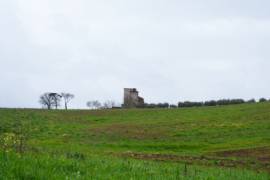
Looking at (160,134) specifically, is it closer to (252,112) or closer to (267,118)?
(267,118)

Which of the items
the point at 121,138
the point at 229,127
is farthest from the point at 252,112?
the point at 121,138

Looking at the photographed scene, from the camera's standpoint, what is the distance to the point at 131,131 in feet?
188

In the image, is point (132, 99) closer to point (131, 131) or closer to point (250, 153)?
point (131, 131)

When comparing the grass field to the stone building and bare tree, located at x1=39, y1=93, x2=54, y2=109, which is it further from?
bare tree, located at x1=39, y1=93, x2=54, y2=109

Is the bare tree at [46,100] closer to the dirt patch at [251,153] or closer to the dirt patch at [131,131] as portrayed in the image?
the dirt patch at [131,131]

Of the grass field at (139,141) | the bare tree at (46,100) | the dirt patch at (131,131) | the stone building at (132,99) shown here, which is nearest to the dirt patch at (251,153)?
the grass field at (139,141)

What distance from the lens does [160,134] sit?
5503cm

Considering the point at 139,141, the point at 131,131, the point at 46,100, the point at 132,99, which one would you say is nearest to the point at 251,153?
the point at 139,141

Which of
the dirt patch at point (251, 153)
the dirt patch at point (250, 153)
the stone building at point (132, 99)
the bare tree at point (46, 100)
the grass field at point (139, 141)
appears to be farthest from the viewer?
the bare tree at point (46, 100)

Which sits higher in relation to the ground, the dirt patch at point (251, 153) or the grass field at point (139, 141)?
the grass field at point (139, 141)

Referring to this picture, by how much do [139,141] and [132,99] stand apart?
50.9m

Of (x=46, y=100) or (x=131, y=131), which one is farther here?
(x=46, y=100)

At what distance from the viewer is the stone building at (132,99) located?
3903 inches

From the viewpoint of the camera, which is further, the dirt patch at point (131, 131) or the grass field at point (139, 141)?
the dirt patch at point (131, 131)
